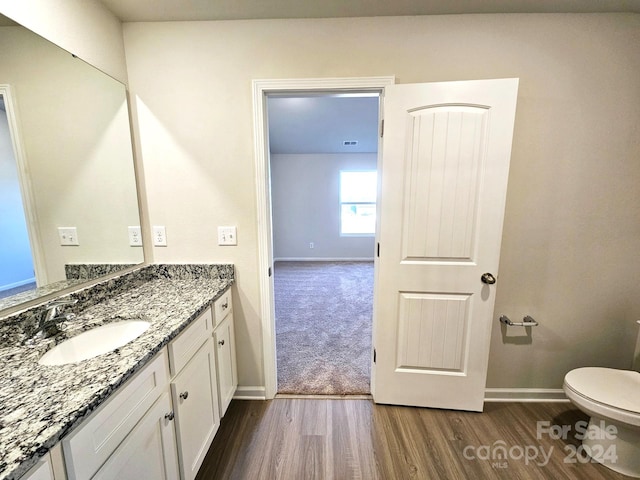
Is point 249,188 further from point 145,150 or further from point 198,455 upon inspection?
point 198,455

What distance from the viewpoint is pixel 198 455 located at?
1197 millimetres

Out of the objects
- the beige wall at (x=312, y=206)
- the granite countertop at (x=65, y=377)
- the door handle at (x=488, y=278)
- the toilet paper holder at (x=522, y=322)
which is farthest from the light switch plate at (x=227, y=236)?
the beige wall at (x=312, y=206)

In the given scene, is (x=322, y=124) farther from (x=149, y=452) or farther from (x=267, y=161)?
(x=149, y=452)

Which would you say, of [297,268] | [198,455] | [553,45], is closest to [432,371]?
[198,455]

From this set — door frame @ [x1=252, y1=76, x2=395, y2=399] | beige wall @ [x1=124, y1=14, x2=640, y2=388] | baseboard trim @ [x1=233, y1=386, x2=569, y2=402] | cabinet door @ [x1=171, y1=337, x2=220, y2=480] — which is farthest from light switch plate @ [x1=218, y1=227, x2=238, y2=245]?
baseboard trim @ [x1=233, y1=386, x2=569, y2=402]

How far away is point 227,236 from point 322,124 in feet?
11.3

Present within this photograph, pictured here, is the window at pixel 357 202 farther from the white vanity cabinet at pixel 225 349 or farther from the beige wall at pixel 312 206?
the white vanity cabinet at pixel 225 349

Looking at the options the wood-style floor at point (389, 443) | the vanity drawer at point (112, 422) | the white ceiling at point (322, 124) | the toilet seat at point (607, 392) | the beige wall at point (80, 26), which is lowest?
the wood-style floor at point (389, 443)

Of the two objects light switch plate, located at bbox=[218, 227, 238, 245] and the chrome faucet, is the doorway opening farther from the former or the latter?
the chrome faucet

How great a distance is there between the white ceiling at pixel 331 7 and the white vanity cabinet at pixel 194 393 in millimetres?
1682

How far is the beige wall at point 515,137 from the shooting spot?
1453 millimetres

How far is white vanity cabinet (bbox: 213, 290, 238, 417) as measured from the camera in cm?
145

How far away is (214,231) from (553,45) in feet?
7.61

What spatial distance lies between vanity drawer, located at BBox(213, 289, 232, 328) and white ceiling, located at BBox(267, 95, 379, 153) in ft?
8.50
